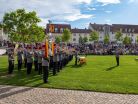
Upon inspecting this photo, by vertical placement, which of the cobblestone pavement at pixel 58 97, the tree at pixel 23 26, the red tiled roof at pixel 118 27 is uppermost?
the red tiled roof at pixel 118 27

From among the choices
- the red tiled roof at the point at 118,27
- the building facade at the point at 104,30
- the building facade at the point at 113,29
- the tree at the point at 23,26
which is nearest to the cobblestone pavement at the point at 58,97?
the tree at the point at 23,26

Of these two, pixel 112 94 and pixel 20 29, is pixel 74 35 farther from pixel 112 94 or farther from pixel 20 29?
pixel 112 94

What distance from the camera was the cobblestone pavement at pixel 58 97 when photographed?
1168 cm

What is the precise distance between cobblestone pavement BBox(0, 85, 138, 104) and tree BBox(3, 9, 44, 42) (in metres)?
32.1

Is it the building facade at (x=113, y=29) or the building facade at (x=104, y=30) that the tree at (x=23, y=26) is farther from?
the building facade at (x=113, y=29)

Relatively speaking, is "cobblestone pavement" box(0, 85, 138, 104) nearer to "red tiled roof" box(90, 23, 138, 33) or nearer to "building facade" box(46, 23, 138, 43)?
"building facade" box(46, 23, 138, 43)

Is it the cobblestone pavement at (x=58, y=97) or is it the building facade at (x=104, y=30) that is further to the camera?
the building facade at (x=104, y=30)

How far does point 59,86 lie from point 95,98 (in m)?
3.04

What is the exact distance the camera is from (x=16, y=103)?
447 inches

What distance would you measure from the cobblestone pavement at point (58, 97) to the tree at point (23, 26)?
105ft

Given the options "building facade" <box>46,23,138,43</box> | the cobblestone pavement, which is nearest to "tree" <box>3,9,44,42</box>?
the cobblestone pavement

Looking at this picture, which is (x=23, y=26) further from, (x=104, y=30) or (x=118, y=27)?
(x=118, y=27)

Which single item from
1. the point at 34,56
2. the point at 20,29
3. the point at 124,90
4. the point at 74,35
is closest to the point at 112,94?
the point at 124,90

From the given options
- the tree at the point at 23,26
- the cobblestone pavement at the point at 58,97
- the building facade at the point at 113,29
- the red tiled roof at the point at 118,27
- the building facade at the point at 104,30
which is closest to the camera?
the cobblestone pavement at the point at 58,97
